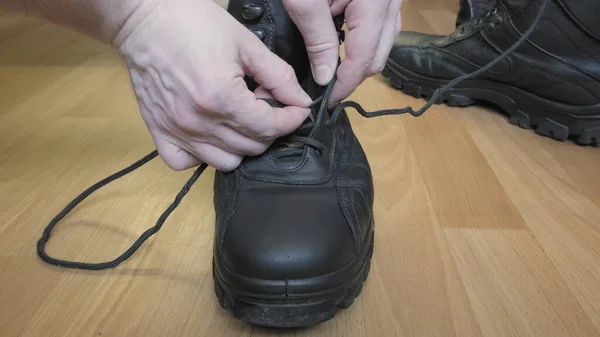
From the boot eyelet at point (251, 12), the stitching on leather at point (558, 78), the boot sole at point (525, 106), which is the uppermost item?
the boot eyelet at point (251, 12)

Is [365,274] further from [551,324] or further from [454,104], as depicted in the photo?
[454,104]

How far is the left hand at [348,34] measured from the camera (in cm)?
49

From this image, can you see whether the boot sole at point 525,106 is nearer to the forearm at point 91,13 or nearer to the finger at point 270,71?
the finger at point 270,71

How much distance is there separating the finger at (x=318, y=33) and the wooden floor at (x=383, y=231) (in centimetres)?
21

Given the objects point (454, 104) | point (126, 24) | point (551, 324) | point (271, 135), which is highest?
point (126, 24)

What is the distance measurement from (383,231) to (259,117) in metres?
0.24

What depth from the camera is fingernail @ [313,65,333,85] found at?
1.75 ft

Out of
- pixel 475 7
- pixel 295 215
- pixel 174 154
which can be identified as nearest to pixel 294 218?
pixel 295 215

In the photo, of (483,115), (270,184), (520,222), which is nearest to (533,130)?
(483,115)

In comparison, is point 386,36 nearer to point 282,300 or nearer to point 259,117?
point 259,117

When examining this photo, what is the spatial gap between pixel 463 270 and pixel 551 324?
99mm

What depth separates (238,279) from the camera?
45cm

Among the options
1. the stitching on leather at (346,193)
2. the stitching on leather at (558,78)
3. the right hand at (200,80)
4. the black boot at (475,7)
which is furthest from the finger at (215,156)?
the black boot at (475,7)

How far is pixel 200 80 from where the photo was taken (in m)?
0.42
